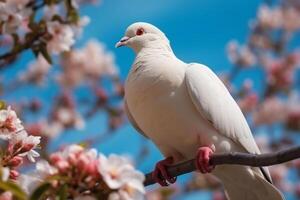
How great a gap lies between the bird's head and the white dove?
264 mm

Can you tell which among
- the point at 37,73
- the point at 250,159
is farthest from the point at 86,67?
the point at 250,159

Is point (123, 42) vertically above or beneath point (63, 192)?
above

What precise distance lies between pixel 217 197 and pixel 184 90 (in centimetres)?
512

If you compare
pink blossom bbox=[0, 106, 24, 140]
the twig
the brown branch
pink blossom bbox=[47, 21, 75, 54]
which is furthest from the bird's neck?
pink blossom bbox=[0, 106, 24, 140]

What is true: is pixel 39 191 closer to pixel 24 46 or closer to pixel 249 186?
pixel 249 186

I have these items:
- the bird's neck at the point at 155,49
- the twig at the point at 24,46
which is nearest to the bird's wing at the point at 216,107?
the bird's neck at the point at 155,49

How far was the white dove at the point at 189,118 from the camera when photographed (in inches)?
105

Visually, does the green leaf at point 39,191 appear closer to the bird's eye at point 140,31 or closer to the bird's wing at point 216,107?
the bird's wing at point 216,107

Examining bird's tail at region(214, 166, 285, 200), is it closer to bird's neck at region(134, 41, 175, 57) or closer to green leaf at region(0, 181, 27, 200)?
bird's neck at region(134, 41, 175, 57)

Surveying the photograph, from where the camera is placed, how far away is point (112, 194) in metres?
1.48

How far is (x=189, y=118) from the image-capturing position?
8.73ft

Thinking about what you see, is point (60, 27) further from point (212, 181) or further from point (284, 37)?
point (284, 37)

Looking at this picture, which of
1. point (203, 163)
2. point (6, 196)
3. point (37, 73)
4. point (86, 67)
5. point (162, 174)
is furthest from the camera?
point (86, 67)

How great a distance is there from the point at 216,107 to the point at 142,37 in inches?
28.0
